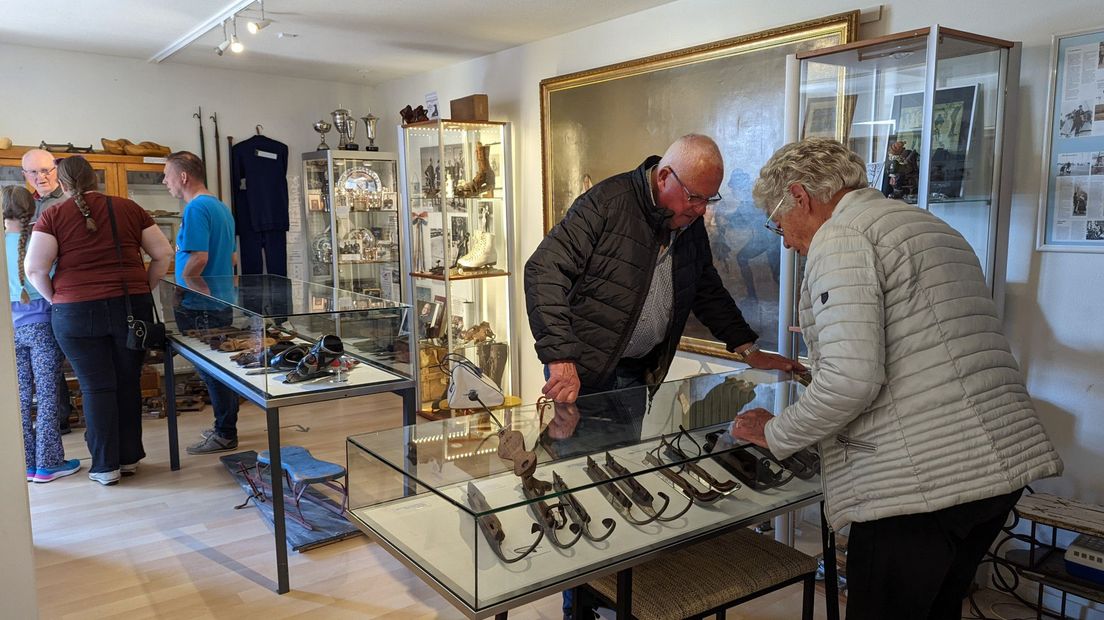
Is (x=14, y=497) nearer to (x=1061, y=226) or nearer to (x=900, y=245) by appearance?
(x=900, y=245)

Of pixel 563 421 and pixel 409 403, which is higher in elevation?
pixel 563 421

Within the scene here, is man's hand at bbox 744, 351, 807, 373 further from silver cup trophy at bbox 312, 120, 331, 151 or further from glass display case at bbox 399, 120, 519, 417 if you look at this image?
silver cup trophy at bbox 312, 120, 331, 151

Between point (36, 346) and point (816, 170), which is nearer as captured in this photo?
point (816, 170)

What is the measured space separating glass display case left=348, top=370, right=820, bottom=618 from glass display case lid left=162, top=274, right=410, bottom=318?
1.35 metres

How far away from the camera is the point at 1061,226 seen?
2.62 m

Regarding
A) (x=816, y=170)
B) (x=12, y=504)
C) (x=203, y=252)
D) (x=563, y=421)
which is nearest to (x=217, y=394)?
(x=203, y=252)

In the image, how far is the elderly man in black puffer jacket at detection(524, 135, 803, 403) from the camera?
2289 mm

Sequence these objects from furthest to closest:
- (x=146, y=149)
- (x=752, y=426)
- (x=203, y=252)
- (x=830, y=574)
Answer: (x=146, y=149) < (x=203, y=252) < (x=830, y=574) < (x=752, y=426)

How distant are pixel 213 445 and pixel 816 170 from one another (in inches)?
162

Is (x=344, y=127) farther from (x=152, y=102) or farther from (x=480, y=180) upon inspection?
(x=480, y=180)

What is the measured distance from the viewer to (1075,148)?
257 cm

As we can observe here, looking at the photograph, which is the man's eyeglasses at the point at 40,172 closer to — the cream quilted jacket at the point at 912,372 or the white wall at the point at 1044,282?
the white wall at the point at 1044,282

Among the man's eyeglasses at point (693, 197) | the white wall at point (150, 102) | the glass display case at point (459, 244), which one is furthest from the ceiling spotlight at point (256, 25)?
the man's eyeglasses at point (693, 197)

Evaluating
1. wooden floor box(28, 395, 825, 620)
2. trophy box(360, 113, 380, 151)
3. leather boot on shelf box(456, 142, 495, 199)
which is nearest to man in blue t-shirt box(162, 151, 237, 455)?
wooden floor box(28, 395, 825, 620)
